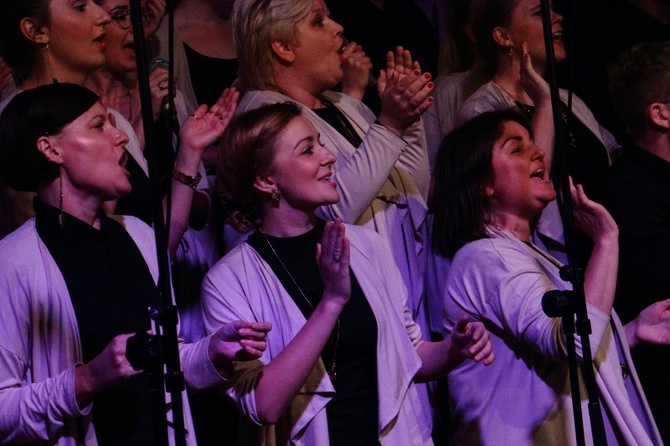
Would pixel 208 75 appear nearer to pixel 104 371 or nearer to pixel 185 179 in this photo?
pixel 185 179

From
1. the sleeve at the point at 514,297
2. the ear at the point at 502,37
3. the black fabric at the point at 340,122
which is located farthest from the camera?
the ear at the point at 502,37

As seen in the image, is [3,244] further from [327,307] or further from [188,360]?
[327,307]

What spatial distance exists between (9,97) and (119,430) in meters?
1.08

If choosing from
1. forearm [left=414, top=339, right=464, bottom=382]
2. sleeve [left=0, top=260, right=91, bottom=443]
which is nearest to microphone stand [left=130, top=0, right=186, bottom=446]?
sleeve [left=0, top=260, right=91, bottom=443]

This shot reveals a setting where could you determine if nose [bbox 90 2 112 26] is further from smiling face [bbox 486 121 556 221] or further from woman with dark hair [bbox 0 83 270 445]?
smiling face [bbox 486 121 556 221]

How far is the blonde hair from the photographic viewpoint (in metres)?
3.21

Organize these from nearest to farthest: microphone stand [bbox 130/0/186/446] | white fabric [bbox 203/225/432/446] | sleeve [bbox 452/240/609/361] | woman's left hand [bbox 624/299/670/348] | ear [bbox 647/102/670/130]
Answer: microphone stand [bbox 130/0/186/446]
white fabric [bbox 203/225/432/446]
sleeve [bbox 452/240/609/361]
woman's left hand [bbox 624/299/670/348]
ear [bbox 647/102/670/130]

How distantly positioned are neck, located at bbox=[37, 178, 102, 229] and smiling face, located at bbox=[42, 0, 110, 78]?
0.62 metres

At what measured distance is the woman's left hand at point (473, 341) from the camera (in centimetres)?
241

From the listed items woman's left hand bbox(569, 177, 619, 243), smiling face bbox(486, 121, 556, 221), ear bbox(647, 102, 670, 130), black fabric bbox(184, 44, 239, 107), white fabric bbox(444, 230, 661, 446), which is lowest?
white fabric bbox(444, 230, 661, 446)

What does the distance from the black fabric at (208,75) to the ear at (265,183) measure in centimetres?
91

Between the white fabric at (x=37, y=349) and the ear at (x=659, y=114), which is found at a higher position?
the ear at (x=659, y=114)


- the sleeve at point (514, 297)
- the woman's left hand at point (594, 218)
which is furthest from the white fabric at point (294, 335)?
the woman's left hand at point (594, 218)

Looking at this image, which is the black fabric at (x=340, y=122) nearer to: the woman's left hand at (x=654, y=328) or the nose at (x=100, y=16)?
the nose at (x=100, y=16)
